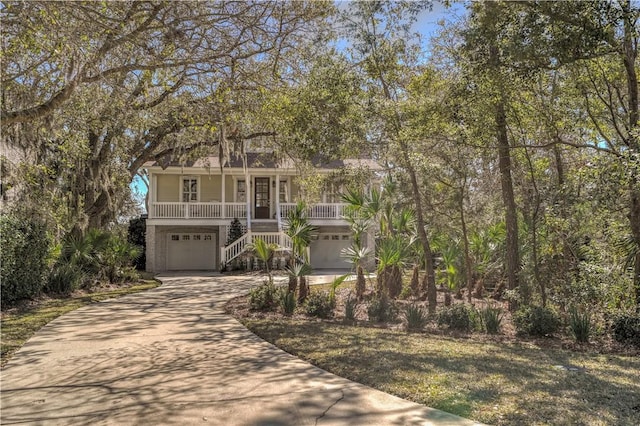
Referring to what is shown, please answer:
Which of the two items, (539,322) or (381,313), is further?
(381,313)

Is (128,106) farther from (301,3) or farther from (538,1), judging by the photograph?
(538,1)

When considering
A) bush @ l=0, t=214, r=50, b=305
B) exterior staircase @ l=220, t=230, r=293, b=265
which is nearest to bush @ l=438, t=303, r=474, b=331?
bush @ l=0, t=214, r=50, b=305

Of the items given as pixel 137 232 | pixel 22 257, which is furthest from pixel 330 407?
pixel 137 232

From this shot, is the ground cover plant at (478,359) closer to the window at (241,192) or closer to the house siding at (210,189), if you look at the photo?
the window at (241,192)

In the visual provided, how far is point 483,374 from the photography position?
5391mm

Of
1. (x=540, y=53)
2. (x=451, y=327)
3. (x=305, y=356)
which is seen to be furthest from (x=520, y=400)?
(x=540, y=53)

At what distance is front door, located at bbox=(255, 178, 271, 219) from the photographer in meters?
25.6

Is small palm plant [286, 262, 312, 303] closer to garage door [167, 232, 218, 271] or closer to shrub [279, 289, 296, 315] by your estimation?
shrub [279, 289, 296, 315]

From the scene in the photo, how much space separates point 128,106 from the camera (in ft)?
39.5

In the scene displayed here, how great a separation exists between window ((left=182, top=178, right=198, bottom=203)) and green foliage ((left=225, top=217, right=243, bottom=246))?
11.1ft

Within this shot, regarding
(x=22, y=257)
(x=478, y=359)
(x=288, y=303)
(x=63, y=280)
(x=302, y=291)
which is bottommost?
(x=478, y=359)

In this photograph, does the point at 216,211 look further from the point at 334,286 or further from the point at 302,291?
the point at 334,286

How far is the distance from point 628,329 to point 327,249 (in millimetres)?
18018

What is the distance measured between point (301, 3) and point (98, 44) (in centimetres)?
376
